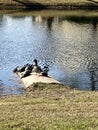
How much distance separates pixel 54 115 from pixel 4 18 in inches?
2743

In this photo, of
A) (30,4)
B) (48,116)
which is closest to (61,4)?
(30,4)

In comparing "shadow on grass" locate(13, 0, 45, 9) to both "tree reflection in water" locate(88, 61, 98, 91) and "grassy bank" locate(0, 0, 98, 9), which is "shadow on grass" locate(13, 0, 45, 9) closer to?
"grassy bank" locate(0, 0, 98, 9)

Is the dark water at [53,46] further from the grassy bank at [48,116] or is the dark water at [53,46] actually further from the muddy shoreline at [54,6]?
the grassy bank at [48,116]

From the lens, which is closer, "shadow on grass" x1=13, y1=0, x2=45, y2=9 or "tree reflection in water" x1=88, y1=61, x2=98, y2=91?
"tree reflection in water" x1=88, y1=61, x2=98, y2=91

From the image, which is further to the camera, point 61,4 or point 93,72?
point 61,4

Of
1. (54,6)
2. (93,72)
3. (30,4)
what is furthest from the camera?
(54,6)

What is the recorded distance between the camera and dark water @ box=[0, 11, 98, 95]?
37.0 metres

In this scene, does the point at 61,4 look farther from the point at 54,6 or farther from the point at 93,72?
the point at 93,72

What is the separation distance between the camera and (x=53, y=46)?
54.5 meters

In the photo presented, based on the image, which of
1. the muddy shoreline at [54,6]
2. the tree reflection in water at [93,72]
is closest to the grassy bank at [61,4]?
the muddy shoreline at [54,6]

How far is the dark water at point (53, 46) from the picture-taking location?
36969 mm

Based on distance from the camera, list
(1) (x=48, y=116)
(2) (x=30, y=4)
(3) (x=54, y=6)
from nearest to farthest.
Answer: (1) (x=48, y=116), (2) (x=30, y=4), (3) (x=54, y=6)

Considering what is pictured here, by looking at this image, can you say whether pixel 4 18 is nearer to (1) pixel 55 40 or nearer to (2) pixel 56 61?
(1) pixel 55 40

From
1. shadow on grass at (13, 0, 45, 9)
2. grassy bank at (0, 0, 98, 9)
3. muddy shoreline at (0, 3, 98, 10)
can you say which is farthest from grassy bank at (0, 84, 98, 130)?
grassy bank at (0, 0, 98, 9)
